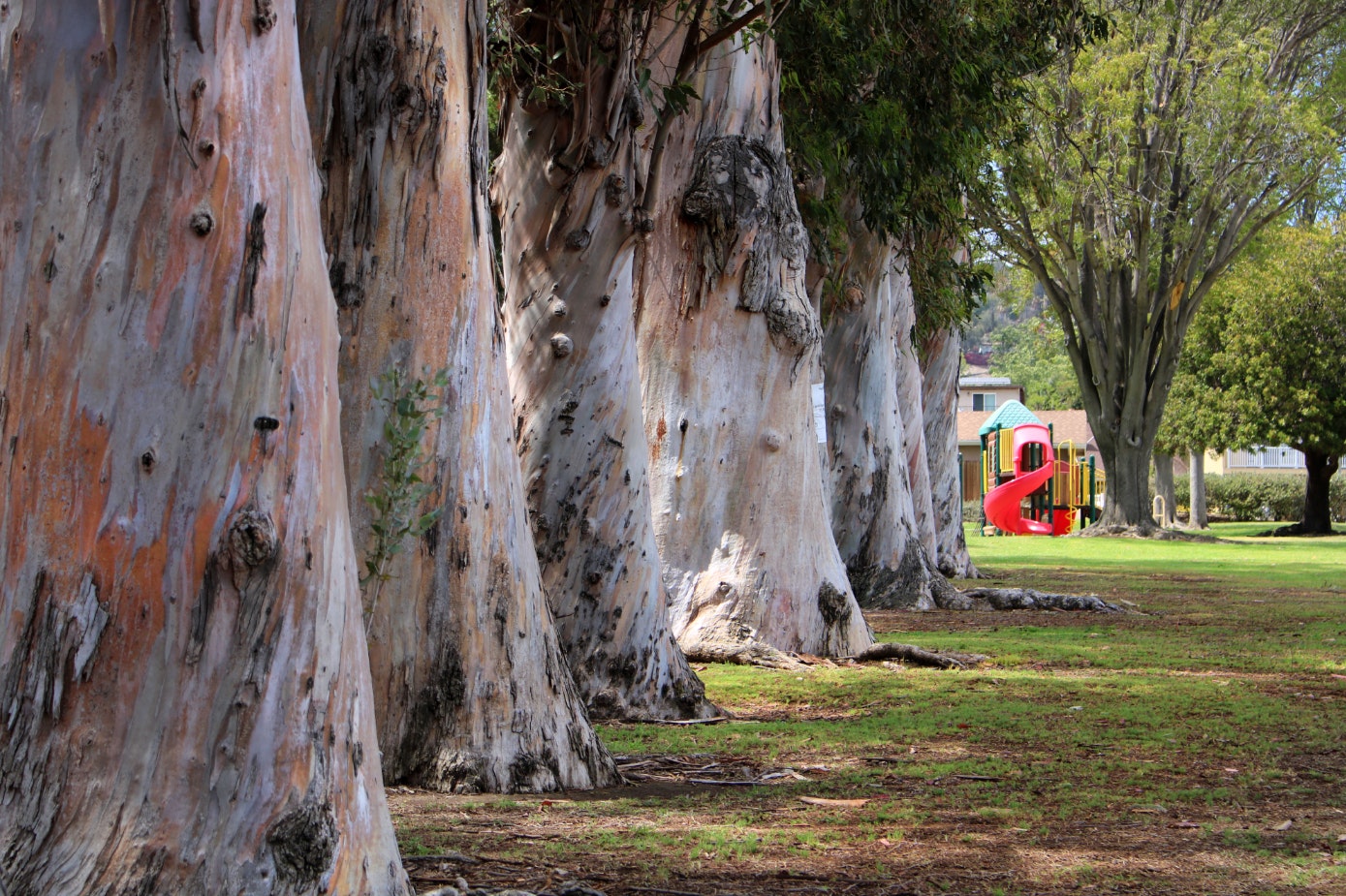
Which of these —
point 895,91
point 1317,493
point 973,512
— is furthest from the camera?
point 973,512

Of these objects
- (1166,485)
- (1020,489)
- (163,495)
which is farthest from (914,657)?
(1166,485)

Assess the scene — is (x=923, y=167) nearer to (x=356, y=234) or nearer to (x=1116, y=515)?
(x=356, y=234)

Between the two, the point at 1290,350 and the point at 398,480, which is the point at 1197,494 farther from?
the point at 398,480

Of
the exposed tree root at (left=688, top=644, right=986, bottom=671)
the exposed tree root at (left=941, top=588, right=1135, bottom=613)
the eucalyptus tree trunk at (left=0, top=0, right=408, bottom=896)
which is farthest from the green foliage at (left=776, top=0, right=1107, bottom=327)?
the eucalyptus tree trunk at (left=0, top=0, right=408, bottom=896)

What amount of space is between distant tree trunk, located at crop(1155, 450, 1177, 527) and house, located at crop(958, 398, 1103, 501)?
279cm

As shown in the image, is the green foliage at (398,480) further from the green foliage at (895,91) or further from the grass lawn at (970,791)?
the green foliage at (895,91)

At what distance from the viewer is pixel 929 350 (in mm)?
20328

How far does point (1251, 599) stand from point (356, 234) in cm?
1236

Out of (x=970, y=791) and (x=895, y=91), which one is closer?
(x=970, y=791)

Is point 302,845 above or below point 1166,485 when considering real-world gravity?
below

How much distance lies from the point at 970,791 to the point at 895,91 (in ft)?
25.1

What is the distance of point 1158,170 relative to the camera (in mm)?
29266

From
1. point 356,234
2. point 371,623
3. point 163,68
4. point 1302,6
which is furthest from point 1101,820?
point 1302,6

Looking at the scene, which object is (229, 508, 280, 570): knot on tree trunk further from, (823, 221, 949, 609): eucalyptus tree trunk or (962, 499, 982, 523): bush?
(962, 499, 982, 523): bush
